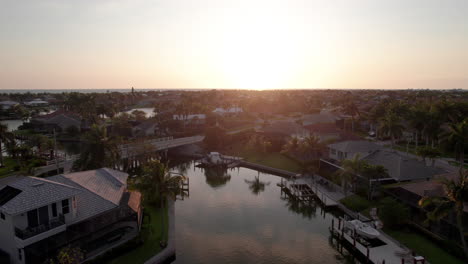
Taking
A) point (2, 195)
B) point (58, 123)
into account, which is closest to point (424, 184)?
point (2, 195)

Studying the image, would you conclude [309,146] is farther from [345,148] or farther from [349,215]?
[349,215]

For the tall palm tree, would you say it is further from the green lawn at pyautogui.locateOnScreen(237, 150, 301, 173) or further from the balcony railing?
the balcony railing

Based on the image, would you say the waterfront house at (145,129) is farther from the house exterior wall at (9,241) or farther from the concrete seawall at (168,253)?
the house exterior wall at (9,241)

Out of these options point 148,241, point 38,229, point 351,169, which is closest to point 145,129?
point 148,241

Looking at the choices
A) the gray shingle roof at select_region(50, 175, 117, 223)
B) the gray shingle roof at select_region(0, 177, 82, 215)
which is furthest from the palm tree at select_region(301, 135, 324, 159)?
the gray shingle roof at select_region(0, 177, 82, 215)

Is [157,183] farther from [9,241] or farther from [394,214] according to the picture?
[394,214]

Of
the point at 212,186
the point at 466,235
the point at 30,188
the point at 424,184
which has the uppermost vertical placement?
the point at 30,188

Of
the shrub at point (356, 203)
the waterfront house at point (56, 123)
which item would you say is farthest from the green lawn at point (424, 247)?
the waterfront house at point (56, 123)
